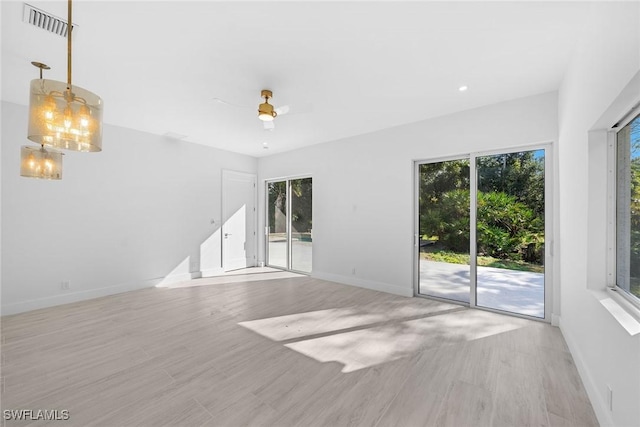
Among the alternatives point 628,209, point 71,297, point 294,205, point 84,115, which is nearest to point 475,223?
point 628,209

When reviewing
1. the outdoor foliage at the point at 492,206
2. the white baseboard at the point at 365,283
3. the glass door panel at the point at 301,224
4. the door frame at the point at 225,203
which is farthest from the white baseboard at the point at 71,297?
the outdoor foliage at the point at 492,206

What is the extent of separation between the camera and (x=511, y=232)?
11.6 ft

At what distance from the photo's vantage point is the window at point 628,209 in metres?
1.61

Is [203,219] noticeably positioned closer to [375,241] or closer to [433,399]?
[375,241]

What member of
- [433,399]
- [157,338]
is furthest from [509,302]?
[157,338]

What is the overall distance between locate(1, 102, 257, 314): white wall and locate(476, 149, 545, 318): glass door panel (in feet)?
17.3

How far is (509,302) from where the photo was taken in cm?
360

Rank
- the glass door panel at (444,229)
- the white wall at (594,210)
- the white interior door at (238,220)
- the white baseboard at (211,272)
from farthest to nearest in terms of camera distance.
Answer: the white interior door at (238,220) < the white baseboard at (211,272) < the glass door panel at (444,229) < the white wall at (594,210)

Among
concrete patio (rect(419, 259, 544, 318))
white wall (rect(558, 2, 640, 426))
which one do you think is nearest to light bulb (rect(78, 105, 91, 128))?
white wall (rect(558, 2, 640, 426))

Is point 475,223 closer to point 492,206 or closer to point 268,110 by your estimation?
point 492,206

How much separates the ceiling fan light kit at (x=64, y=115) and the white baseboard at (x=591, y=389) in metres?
3.56

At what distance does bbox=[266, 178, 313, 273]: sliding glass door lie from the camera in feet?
19.7

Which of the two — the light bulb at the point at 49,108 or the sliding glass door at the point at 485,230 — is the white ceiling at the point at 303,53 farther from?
the light bulb at the point at 49,108

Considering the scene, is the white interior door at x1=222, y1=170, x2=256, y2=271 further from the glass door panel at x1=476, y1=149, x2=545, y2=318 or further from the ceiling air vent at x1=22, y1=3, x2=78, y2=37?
the glass door panel at x1=476, y1=149, x2=545, y2=318
